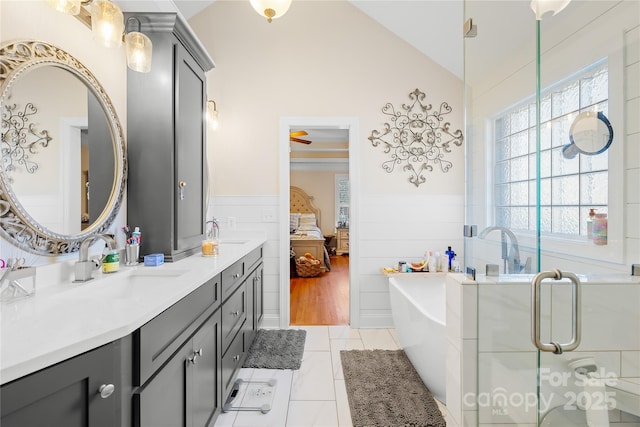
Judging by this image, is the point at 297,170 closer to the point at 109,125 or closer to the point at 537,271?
the point at 109,125

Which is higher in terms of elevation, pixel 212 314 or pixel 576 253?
pixel 576 253

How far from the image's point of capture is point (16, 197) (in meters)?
1.14

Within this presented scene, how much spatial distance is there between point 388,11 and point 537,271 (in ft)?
8.92

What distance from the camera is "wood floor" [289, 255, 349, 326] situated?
3.32 meters

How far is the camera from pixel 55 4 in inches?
47.0

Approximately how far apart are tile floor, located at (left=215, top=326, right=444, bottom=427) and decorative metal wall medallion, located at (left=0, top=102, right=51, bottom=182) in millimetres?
1577

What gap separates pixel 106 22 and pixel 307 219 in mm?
6258

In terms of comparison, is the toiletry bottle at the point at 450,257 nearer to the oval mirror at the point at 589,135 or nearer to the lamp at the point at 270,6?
the oval mirror at the point at 589,135

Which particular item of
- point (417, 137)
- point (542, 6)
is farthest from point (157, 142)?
point (417, 137)

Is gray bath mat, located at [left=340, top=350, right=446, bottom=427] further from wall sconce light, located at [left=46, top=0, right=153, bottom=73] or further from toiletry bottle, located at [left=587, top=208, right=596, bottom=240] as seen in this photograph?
wall sconce light, located at [left=46, top=0, right=153, bottom=73]

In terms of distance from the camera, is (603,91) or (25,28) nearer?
(25,28)

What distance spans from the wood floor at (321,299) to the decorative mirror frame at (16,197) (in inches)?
88.3

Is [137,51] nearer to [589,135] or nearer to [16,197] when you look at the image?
[16,197]

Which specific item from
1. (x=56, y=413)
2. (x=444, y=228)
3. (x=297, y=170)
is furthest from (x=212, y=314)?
(x=297, y=170)
